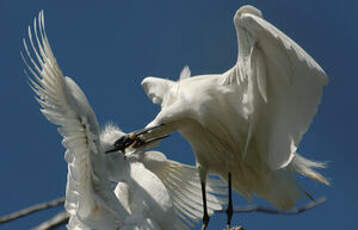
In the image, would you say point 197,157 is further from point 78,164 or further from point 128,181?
point 78,164

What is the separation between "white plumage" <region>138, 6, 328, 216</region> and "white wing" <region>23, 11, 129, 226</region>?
38.1 inches

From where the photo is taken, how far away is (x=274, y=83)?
536 centimetres

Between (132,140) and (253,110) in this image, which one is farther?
(132,140)

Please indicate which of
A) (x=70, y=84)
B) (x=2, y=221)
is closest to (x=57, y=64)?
(x=70, y=84)

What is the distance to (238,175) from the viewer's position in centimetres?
624

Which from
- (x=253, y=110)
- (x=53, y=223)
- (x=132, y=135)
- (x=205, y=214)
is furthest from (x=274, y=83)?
(x=53, y=223)

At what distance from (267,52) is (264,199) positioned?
167 cm

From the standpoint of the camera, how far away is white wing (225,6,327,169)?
4.91 metres

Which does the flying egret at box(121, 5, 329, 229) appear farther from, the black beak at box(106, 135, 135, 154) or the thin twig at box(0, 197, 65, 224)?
the thin twig at box(0, 197, 65, 224)

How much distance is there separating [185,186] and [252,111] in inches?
62.3

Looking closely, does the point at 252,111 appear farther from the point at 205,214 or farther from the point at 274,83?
the point at 205,214

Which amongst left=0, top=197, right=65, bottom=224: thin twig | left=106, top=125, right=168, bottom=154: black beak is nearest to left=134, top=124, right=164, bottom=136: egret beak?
left=106, top=125, right=168, bottom=154: black beak

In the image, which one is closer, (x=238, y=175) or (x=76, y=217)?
(x=76, y=217)

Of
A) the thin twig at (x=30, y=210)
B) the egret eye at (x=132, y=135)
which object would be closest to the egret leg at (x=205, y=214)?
the egret eye at (x=132, y=135)
